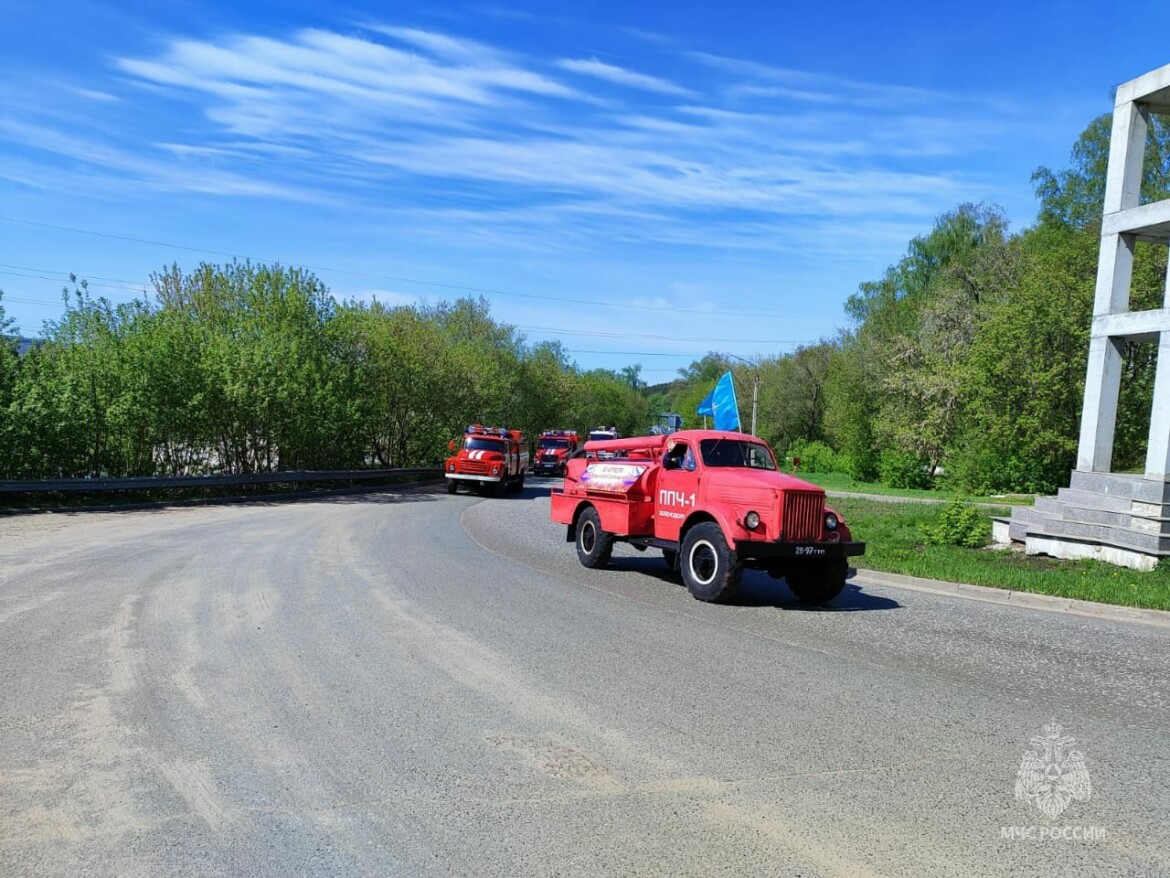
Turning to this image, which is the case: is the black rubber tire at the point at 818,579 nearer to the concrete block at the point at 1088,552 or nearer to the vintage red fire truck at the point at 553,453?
the concrete block at the point at 1088,552

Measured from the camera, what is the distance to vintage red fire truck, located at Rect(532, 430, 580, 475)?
49.2 m

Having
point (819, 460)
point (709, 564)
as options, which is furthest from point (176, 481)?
point (819, 460)

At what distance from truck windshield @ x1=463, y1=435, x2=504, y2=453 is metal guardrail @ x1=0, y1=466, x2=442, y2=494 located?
441cm

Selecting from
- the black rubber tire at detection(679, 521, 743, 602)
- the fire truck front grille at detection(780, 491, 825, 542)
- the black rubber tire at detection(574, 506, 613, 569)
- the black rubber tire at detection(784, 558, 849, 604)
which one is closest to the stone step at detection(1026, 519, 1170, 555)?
the black rubber tire at detection(784, 558, 849, 604)

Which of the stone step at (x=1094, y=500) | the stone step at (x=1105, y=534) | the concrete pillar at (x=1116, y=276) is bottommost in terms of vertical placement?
the stone step at (x=1105, y=534)

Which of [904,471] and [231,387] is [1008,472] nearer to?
[904,471]

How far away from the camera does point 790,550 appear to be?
31.6ft

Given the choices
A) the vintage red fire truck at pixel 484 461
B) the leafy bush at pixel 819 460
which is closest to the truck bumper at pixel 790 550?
the vintage red fire truck at pixel 484 461

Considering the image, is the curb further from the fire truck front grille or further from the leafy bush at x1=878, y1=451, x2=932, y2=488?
the leafy bush at x1=878, y1=451, x2=932, y2=488

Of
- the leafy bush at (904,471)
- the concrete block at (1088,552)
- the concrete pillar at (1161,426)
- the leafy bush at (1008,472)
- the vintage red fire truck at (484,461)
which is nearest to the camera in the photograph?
the concrete block at (1088,552)

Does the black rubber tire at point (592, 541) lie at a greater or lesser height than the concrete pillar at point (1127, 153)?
lesser

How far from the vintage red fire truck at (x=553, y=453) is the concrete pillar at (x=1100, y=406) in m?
35.1

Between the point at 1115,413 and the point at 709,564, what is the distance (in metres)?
8.92

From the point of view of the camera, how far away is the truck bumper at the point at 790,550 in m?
9.59
